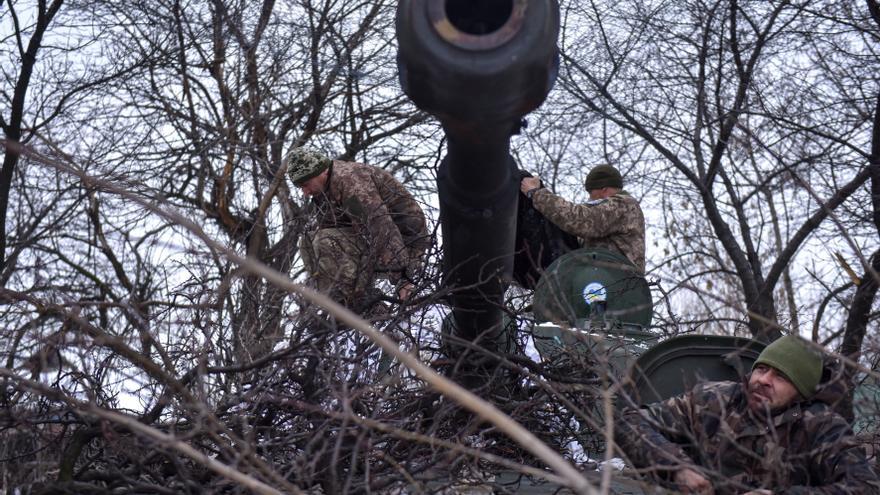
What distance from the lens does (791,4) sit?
924 cm

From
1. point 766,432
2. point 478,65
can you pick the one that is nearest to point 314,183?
point 766,432

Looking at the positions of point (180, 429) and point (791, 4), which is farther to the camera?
point (791, 4)

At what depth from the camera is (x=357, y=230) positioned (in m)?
5.30

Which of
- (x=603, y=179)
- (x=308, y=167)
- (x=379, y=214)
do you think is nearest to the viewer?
(x=379, y=214)

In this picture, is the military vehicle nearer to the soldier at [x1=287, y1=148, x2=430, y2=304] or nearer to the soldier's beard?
the soldier at [x1=287, y1=148, x2=430, y2=304]

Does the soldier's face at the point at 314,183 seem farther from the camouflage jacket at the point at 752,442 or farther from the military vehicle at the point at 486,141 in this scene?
the camouflage jacket at the point at 752,442

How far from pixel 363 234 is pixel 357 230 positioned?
0.27ft

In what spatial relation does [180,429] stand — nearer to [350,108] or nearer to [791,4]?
[791,4]

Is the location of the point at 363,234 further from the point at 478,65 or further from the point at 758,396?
the point at 478,65

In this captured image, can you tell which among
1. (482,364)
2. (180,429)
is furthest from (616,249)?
(180,429)

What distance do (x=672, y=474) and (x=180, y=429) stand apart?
176cm

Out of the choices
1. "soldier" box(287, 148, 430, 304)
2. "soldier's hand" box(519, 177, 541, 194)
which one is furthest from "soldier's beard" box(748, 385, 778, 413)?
"soldier's hand" box(519, 177, 541, 194)

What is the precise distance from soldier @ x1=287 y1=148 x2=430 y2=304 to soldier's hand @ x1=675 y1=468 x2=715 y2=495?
142cm

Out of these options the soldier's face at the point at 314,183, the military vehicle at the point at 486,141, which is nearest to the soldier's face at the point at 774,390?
the military vehicle at the point at 486,141
